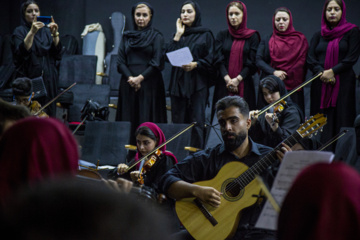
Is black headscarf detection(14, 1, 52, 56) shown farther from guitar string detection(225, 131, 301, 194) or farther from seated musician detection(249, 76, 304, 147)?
guitar string detection(225, 131, 301, 194)

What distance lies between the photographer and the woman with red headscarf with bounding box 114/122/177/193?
3791mm

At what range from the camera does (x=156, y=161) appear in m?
3.89

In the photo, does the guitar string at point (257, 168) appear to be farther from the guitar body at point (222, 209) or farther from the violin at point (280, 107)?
the violin at point (280, 107)

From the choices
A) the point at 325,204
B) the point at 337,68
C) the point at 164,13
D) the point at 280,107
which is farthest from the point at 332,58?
the point at 325,204

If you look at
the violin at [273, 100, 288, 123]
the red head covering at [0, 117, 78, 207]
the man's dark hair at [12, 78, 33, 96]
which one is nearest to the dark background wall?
the man's dark hair at [12, 78, 33, 96]

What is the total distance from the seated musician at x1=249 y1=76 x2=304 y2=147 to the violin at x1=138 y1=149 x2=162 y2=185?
85 centimetres

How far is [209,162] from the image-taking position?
3232 mm

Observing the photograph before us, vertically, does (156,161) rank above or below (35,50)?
below

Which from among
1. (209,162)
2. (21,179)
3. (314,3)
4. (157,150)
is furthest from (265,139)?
(314,3)

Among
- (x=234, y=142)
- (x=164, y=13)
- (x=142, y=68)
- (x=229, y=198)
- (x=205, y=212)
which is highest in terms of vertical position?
(x=164, y=13)

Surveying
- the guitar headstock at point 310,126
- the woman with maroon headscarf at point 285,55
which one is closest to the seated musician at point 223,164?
the guitar headstock at point 310,126

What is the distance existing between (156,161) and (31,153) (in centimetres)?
242

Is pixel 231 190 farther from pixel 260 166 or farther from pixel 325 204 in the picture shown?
pixel 325 204

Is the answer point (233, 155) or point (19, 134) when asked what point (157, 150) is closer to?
point (233, 155)
